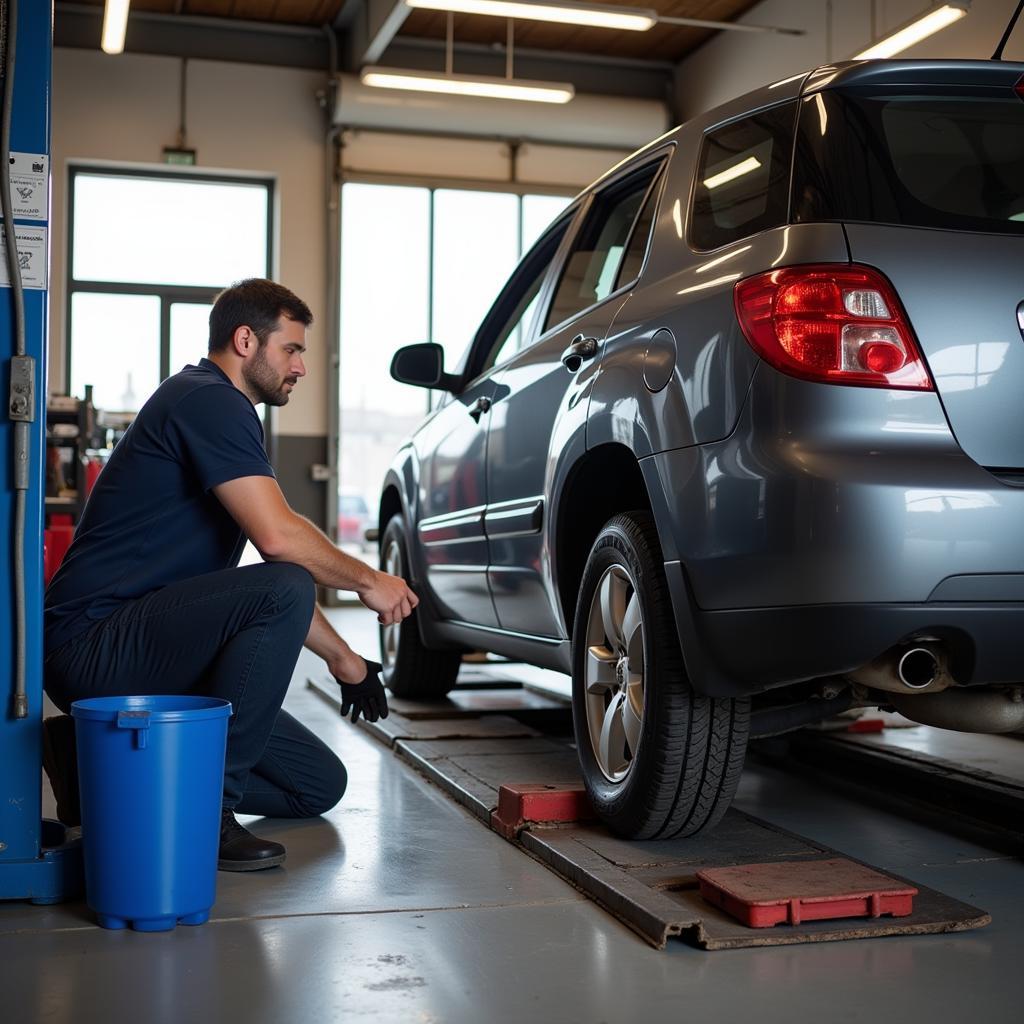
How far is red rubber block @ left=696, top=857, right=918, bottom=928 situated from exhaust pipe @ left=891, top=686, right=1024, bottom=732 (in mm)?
335

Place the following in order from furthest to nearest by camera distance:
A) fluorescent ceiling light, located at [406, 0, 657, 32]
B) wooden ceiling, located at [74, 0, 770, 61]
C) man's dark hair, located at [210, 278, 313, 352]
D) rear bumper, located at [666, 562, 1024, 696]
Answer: wooden ceiling, located at [74, 0, 770, 61] → fluorescent ceiling light, located at [406, 0, 657, 32] → man's dark hair, located at [210, 278, 313, 352] → rear bumper, located at [666, 562, 1024, 696]

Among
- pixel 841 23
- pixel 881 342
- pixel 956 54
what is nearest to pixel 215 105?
pixel 841 23

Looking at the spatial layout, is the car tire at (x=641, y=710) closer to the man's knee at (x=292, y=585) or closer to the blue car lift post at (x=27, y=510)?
the man's knee at (x=292, y=585)

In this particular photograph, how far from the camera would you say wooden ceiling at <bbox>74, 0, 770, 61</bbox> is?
12375 mm

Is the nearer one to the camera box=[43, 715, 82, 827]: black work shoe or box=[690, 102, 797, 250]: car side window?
box=[690, 102, 797, 250]: car side window

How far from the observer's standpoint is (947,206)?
7.73 feet

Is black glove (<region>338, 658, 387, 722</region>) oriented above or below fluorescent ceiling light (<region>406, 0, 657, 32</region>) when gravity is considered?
below

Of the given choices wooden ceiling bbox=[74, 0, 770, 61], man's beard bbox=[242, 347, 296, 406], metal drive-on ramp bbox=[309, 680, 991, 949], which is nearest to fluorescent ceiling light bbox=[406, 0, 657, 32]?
wooden ceiling bbox=[74, 0, 770, 61]

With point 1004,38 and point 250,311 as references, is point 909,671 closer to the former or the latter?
point 1004,38

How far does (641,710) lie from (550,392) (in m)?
0.94

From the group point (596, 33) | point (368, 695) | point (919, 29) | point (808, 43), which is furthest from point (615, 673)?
point (596, 33)

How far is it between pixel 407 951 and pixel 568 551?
1.28 m

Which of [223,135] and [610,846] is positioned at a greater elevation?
[223,135]

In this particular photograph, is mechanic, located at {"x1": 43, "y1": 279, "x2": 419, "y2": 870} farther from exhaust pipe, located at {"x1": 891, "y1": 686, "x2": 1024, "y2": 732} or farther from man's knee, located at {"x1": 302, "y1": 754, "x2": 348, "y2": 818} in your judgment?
exhaust pipe, located at {"x1": 891, "y1": 686, "x2": 1024, "y2": 732}
